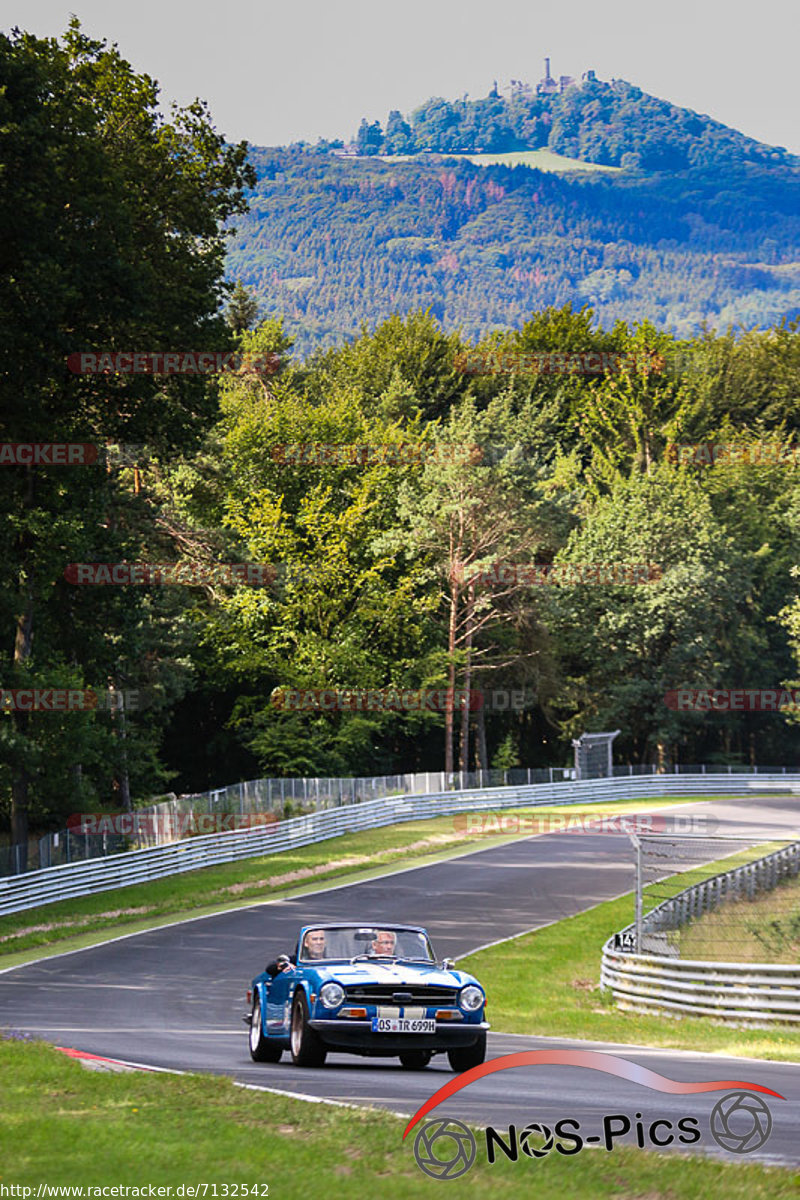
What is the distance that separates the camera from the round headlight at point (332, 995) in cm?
1299

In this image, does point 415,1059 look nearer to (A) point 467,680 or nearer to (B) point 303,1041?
(B) point 303,1041

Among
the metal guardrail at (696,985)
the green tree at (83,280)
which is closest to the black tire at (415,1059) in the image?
the metal guardrail at (696,985)

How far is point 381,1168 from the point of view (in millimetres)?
7906

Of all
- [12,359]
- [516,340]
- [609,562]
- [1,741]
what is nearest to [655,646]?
[609,562]

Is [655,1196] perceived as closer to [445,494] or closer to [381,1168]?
[381,1168]

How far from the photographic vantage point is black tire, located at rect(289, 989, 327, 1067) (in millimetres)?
13141

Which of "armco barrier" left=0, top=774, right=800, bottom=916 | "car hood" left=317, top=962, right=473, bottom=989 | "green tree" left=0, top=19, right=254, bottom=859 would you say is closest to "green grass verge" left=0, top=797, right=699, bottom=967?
"armco barrier" left=0, top=774, right=800, bottom=916

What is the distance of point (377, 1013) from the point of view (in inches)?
509

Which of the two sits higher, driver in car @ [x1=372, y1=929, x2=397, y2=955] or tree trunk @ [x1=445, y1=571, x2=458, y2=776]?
tree trunk @ [x1=445, y1=571, x2=458, y2=776]

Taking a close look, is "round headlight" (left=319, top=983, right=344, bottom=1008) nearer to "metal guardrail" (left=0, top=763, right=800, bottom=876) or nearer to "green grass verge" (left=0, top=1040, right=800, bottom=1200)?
"green grass verge" (left=0, top=1040, right=800, bottom=1200)

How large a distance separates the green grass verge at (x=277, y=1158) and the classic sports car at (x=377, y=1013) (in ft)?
8.56

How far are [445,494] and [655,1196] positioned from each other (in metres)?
61.6

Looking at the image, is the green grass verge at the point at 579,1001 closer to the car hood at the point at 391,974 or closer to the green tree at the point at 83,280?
the car hood at the point at 391,974

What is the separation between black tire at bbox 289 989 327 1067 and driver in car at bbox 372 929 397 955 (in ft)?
3.66
